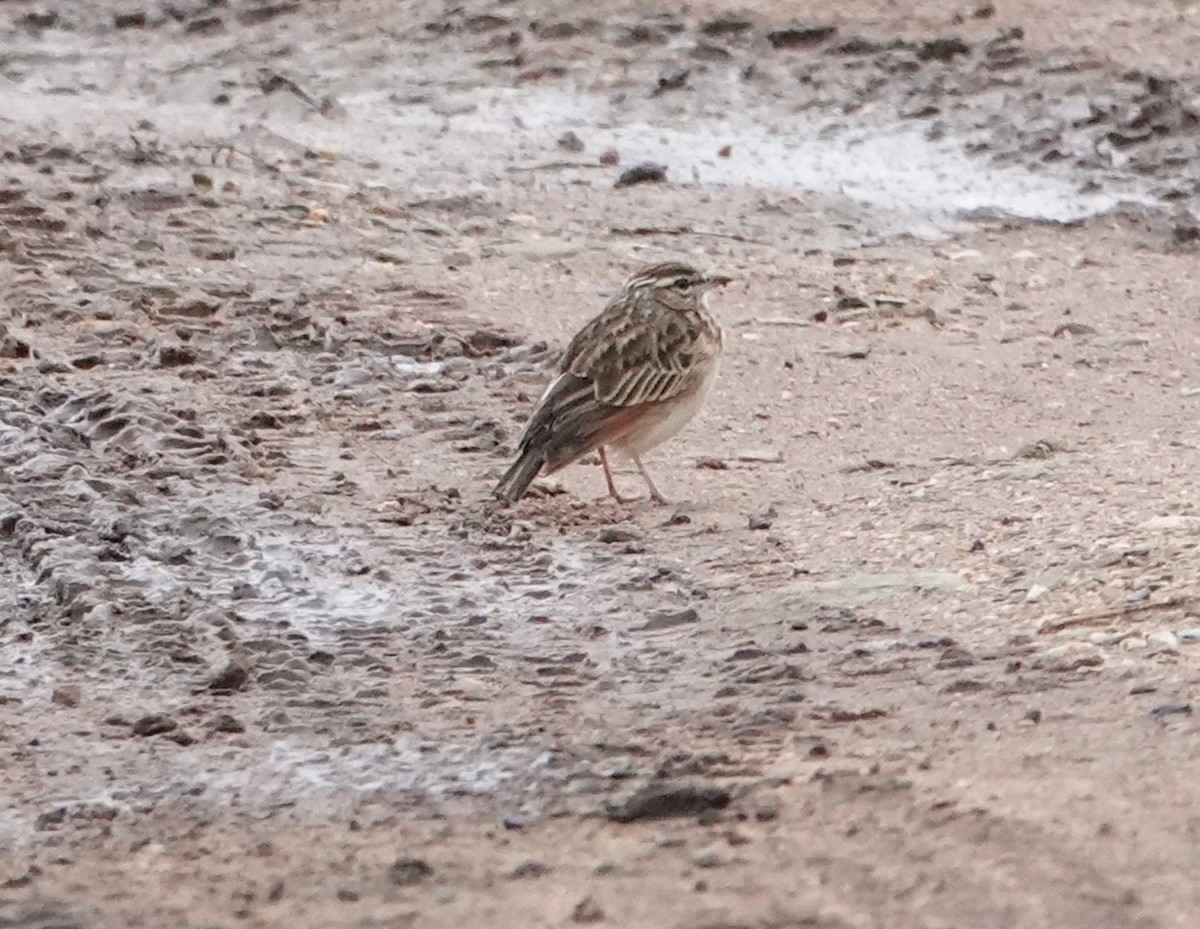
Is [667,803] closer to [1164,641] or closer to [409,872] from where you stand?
[409,872]

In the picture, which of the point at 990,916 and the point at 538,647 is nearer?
the point at 990,916

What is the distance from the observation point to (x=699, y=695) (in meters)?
7.03

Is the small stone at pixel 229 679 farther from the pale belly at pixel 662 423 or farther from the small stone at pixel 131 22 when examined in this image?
the small stone at pixel 131 22

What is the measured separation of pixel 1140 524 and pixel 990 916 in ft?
10.3

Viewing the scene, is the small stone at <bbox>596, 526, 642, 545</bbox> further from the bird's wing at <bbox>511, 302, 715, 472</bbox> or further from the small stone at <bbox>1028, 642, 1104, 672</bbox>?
the small stone at <bbox>1028, 642, 1104, 672</bbox>

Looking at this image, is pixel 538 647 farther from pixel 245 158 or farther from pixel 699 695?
pixel 245 158

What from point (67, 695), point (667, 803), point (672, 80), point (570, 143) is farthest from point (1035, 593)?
point (672, 80)

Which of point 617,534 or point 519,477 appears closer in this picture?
point 617,534

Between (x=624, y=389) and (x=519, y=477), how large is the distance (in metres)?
0.67

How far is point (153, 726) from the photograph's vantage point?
696 cm

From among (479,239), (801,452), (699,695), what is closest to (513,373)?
(801,452)

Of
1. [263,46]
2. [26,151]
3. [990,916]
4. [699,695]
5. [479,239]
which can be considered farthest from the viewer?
[263,46]

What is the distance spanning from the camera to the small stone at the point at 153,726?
22.8ft

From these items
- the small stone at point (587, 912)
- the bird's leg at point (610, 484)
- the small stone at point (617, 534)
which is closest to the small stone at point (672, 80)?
the bird's leg at point (610, 484)
